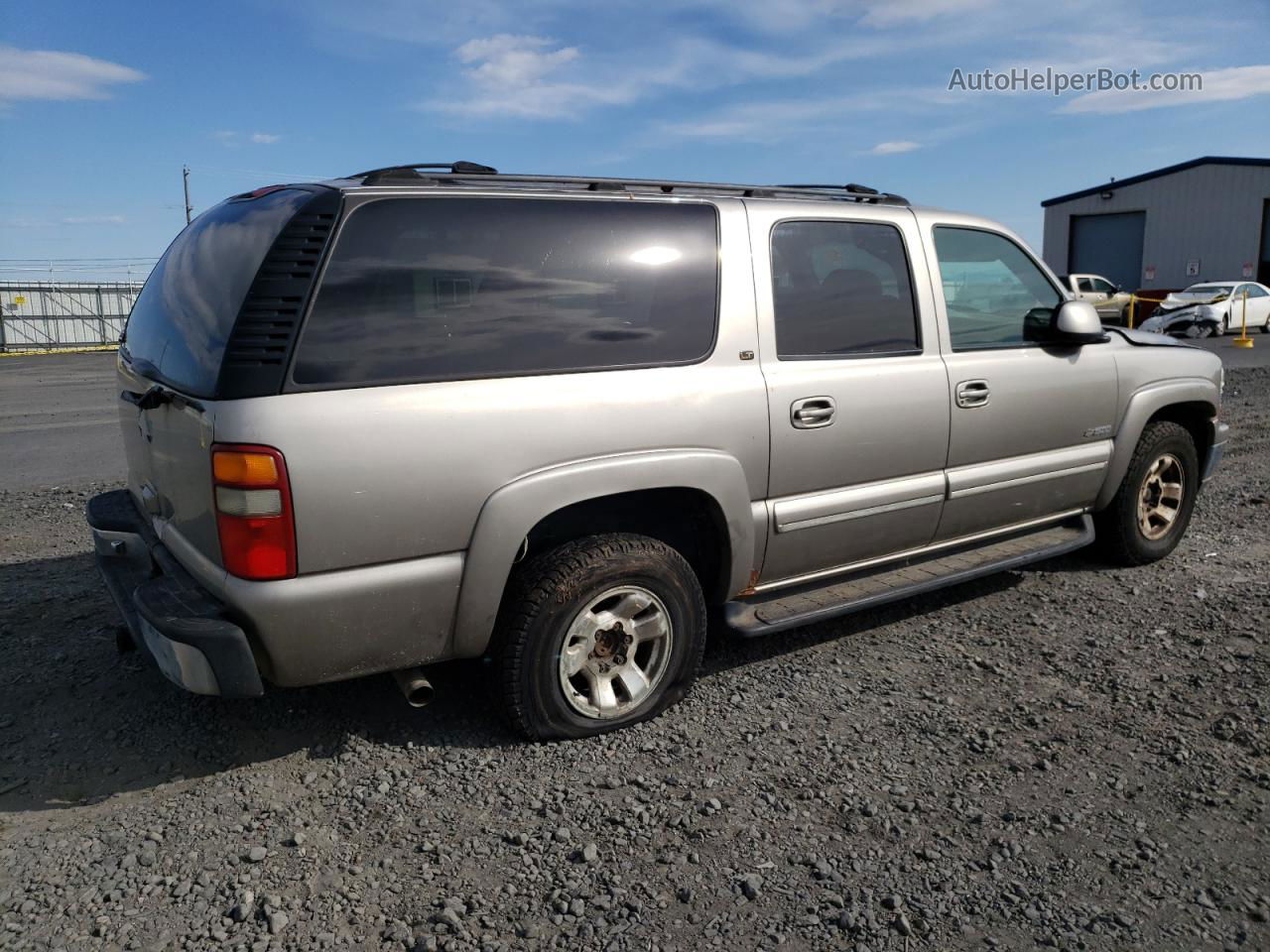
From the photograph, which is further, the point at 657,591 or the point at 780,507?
the point at 780,507

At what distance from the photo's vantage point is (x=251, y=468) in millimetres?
2768

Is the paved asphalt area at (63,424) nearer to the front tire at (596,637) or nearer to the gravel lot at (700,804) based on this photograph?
the gravel lot at (700,804)

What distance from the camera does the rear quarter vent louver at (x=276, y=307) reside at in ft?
9.25

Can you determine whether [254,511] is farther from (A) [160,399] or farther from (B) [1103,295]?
(B) [1103,295]

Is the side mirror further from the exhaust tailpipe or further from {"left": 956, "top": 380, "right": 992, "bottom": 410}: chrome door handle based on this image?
the exhaust tailpipe

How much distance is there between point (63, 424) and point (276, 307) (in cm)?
987

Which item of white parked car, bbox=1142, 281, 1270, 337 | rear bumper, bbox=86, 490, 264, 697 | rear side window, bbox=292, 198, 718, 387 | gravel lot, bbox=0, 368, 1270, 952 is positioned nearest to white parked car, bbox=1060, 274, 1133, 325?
A: white parked car, bbox=1142, 281, 1270, 337

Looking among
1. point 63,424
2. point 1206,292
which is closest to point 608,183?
point 63,424

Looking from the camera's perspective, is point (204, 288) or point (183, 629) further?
point (204, 288)

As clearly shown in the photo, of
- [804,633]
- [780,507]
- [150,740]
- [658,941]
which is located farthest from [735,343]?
[150,740]

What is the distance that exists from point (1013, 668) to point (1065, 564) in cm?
163

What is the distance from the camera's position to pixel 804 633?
452 cm

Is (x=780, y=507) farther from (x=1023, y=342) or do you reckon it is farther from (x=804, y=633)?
(x=1023, y=342)

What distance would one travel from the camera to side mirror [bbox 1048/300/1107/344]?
4559 millimetres
